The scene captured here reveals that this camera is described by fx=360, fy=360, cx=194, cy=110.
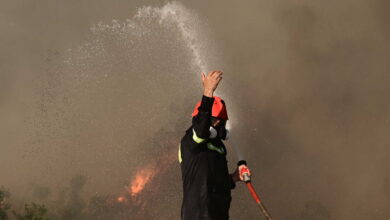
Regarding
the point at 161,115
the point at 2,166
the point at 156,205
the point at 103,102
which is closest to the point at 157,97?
the point at 161,115

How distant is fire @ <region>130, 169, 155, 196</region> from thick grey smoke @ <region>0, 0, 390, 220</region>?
313 millimetres

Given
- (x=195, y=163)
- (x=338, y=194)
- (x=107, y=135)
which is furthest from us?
(x=107, y=135)

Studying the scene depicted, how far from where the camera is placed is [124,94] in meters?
22.4

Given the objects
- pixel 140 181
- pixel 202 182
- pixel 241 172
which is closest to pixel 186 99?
pixel 140 181

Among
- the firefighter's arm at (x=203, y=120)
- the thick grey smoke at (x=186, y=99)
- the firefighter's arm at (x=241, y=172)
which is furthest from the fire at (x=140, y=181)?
the firefighter's arm at (x=203, y=120)

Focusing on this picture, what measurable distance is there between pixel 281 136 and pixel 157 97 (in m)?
7.65

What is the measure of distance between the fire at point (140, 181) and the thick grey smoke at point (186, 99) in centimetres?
31

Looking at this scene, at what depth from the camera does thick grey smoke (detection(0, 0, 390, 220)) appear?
1853cm

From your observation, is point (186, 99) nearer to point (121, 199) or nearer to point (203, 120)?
point (121, 199)

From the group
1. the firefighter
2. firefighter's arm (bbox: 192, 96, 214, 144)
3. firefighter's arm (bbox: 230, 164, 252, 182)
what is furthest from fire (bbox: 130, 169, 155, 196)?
firefighter's arm (bbox: 192, 96, 214, 144)

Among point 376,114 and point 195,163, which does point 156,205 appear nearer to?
point 376,114

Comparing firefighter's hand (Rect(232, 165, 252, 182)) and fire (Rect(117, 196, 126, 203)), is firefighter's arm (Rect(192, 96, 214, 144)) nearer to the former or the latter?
firefighter's hand (Rect(232, 165, 252, 182))

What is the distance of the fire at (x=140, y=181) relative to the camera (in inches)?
815

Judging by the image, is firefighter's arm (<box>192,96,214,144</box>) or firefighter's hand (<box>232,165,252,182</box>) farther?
firefighter's hand (<box>232,165,252,182</box>)
